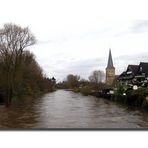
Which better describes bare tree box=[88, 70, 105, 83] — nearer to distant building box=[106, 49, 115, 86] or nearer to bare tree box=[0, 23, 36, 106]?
distant building box=[106, 49, 115, 86]

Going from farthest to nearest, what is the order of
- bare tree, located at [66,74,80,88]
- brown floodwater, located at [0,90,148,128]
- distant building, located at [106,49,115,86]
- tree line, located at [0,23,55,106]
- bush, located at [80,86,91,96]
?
brown floodwater, located at [0,90,148,128] → bush, located at [80,86,91,96] → tree line, located at [0,23,55,106] → bare tree, located at [66,74,80,88] → distant building, located at [106,49,115,86]

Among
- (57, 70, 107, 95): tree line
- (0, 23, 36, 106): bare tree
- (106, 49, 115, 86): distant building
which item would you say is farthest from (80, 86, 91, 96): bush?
(0, 23, 36, 106): bare tree

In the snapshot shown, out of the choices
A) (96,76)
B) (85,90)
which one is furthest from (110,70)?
(85,90)

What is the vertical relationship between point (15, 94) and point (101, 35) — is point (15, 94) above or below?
below

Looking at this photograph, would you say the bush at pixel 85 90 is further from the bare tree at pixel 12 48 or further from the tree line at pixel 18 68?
the bare tree at pixel 12 48

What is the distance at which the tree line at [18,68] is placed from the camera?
795 centimetres

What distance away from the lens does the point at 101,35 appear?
7051 millimetres

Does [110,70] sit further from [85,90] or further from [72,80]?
[85,90]

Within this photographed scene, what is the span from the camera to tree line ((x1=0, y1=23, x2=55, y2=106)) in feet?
26.1
